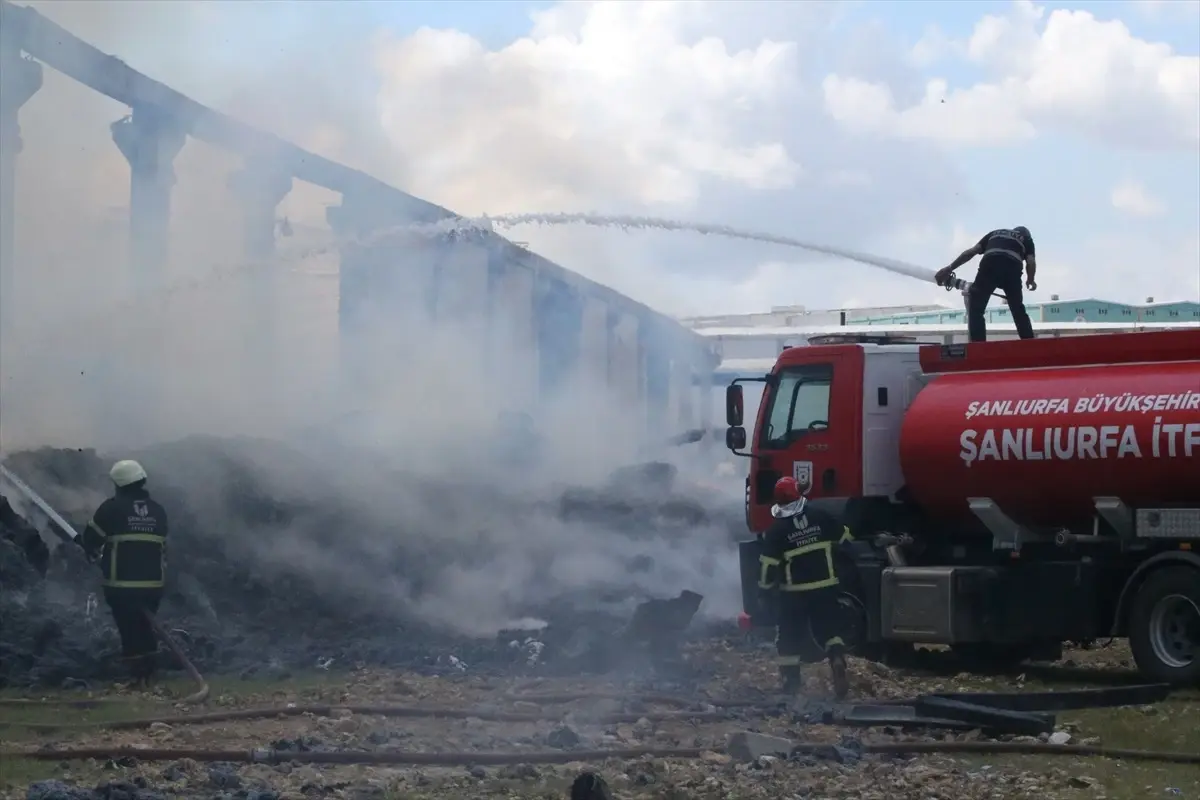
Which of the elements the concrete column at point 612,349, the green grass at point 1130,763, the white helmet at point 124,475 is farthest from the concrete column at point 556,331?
the green grass at point 1130,763

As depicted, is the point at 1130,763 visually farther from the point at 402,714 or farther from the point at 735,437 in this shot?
the point at 735,437

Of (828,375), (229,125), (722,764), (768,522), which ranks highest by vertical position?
(229,125)

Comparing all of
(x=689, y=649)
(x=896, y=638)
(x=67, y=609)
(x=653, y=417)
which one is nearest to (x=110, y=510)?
(x=67, y=609)

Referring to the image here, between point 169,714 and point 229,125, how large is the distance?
1789 centimetres

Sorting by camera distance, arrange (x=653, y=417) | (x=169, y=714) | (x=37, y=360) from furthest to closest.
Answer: (x=653, y=417) → (x=37, y=360) → (x=169, y=714)

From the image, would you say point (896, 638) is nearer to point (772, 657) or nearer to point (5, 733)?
point (772, 657)

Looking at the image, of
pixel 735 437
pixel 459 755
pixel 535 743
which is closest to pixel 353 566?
pixel 735 437

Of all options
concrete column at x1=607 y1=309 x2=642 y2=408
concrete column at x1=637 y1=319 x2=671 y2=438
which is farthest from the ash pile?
concrete column at x1=637 y1=319 x2=671 y2=438

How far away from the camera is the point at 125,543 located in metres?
13.6

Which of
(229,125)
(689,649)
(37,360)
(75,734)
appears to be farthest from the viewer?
(229,125)

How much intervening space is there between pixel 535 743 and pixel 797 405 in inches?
235

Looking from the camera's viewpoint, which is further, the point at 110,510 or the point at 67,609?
the point at 67,609

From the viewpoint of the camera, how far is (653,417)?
148 ft

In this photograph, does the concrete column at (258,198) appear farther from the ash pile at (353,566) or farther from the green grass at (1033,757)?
the green grass at (1033,757)
